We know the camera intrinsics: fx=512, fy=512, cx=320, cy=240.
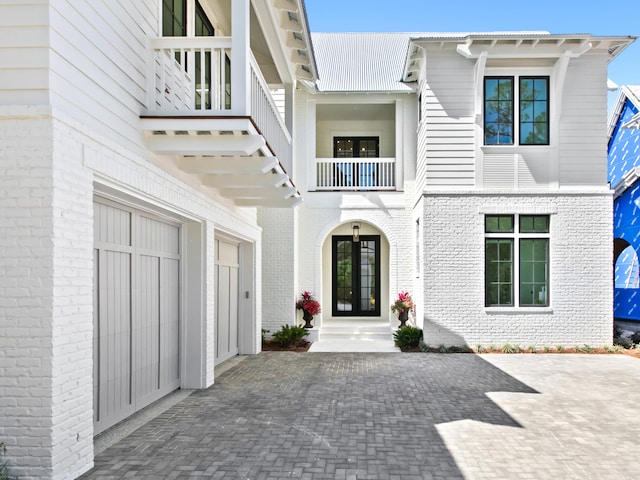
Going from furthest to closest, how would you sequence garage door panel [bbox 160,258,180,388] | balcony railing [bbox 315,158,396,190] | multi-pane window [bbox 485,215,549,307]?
1. balcony railing [bbox 315,158,396,190]
2. multi-pane window [bbox 485,215,549,307]
3. garage door panel [bbox 160,258,180,388]

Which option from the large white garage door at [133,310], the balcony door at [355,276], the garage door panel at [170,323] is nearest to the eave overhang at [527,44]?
the balcony door at [355,276]

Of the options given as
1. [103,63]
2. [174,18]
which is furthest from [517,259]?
[103,63]

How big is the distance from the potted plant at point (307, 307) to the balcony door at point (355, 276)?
1851 mm

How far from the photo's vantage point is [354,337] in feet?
43.0

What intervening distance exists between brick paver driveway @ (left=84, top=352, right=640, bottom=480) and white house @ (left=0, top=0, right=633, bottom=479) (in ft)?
2.44

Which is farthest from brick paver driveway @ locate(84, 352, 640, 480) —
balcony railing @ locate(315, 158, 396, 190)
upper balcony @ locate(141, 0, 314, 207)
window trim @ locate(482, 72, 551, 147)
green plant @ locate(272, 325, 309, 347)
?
balcony railing @ locate(315, 158, 396, 190)

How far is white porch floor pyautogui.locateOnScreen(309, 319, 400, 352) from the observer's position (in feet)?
38.4

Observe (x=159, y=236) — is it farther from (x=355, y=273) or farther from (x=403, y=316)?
(x=355, y=273)

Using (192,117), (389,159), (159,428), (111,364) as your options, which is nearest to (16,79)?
(192,117)

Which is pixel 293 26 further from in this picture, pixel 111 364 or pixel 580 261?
pixel 580 261

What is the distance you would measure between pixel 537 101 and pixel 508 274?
12.7ft

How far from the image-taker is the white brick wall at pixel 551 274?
1107 cm

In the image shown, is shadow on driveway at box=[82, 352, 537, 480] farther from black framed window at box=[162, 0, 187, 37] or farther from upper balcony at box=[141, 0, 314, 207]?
black framed window at box=[162, 0, 187, 37]

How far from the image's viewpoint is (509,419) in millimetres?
6082
